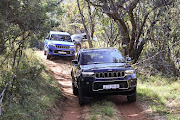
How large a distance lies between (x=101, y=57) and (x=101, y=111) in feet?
6.96

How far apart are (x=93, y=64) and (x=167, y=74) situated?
18.0 ft

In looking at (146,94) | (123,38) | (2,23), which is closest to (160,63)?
(123,38)

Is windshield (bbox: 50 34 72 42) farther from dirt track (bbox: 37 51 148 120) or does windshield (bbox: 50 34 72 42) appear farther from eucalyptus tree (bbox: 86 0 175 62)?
dirt track (bbox: 37 51 148 120)

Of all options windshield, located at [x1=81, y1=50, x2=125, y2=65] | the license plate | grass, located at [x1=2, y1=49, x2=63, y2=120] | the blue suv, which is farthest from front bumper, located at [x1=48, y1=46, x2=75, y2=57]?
the license plate

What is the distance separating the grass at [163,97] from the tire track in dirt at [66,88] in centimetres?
213

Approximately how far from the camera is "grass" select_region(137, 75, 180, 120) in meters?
6.69

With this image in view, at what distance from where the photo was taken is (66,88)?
1130 centimetres

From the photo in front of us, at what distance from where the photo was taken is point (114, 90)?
7.13m

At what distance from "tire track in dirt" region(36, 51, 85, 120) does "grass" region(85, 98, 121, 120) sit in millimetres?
330

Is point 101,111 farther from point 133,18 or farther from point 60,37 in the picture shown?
point 60,37

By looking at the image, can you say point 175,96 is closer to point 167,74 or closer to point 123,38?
point 167,74

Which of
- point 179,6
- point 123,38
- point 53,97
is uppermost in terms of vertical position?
point 179,6

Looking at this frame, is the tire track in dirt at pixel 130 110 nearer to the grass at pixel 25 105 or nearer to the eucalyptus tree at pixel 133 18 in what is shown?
the grass at pixel 25 105

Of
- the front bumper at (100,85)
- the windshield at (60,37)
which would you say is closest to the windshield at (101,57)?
the front bumper at (100,85)
